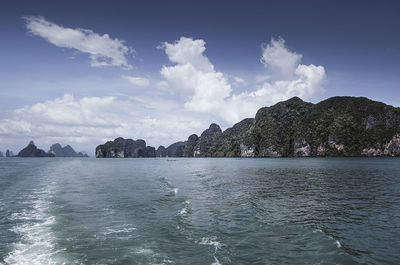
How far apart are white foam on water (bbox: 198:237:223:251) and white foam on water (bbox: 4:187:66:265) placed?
7.74 meters

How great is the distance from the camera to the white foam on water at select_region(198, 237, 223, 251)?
49.6ft

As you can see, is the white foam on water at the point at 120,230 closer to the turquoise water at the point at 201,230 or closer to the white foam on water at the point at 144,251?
the turquoise water at the point at 201,230

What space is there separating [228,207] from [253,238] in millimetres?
9203

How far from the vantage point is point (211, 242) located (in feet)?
51.4

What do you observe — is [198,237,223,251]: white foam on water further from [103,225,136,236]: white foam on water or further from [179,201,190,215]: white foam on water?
[179,201,190,215]: white foam on water

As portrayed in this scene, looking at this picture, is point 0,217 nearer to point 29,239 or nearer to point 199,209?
point 29,239

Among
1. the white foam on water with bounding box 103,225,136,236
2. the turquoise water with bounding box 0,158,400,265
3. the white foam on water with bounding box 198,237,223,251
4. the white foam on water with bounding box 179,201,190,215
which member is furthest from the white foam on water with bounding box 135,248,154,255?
the white foam on water with bounding box 179,201,190,215

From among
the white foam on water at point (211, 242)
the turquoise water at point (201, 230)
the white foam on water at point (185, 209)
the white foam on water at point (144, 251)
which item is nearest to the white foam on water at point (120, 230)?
the turquoise water at point (201, 230)

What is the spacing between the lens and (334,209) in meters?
24.3

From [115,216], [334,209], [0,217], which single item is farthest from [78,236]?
[334,209]

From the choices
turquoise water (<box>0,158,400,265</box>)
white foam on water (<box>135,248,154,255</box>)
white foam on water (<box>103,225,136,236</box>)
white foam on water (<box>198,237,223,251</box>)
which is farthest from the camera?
white foam on water (<box>103,225,136,236</box>)

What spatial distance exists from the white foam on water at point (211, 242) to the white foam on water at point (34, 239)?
7.74 metres

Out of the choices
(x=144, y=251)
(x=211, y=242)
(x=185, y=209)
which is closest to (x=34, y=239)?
(x=144, y=251)

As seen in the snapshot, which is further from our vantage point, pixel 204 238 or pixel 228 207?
pixel 228 207
